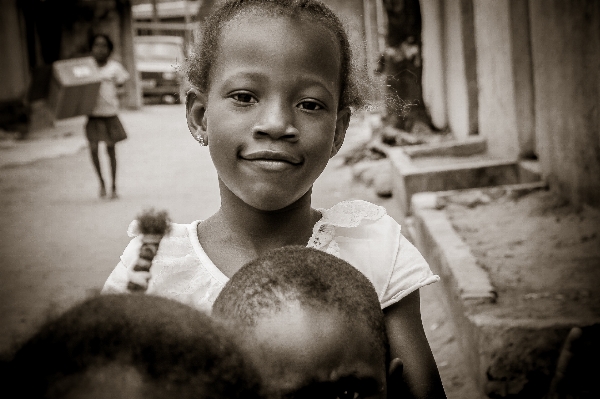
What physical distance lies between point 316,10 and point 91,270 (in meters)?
3.98

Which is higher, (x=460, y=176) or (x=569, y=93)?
(x=569, y=93)

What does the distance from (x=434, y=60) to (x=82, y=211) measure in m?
5.41

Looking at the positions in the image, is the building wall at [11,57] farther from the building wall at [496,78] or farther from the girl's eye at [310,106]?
the girl's eye at [310,106]

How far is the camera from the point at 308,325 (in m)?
1.02

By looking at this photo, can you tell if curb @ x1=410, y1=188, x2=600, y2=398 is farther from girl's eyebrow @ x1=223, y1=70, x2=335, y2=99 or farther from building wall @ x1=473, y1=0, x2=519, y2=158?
building wall @ x1=473, y1=0, x2=519, y2=158

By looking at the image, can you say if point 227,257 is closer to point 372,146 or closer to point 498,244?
point 498,244

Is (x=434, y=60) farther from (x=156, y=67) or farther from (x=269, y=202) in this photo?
(x=156, y=67)

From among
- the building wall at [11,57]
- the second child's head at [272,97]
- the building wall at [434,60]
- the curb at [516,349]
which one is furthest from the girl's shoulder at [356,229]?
the building wall at [11,57]

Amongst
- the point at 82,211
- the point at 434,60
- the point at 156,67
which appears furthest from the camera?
the point at 156,67

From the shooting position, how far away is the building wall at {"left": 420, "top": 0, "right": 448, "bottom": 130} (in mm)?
9516

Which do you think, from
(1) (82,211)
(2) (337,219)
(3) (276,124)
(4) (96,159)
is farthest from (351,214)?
(4) (96,159)

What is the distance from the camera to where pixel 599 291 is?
3.12 metres

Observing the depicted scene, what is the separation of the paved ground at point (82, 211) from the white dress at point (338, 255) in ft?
0.74

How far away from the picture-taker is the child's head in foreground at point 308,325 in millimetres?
1007
